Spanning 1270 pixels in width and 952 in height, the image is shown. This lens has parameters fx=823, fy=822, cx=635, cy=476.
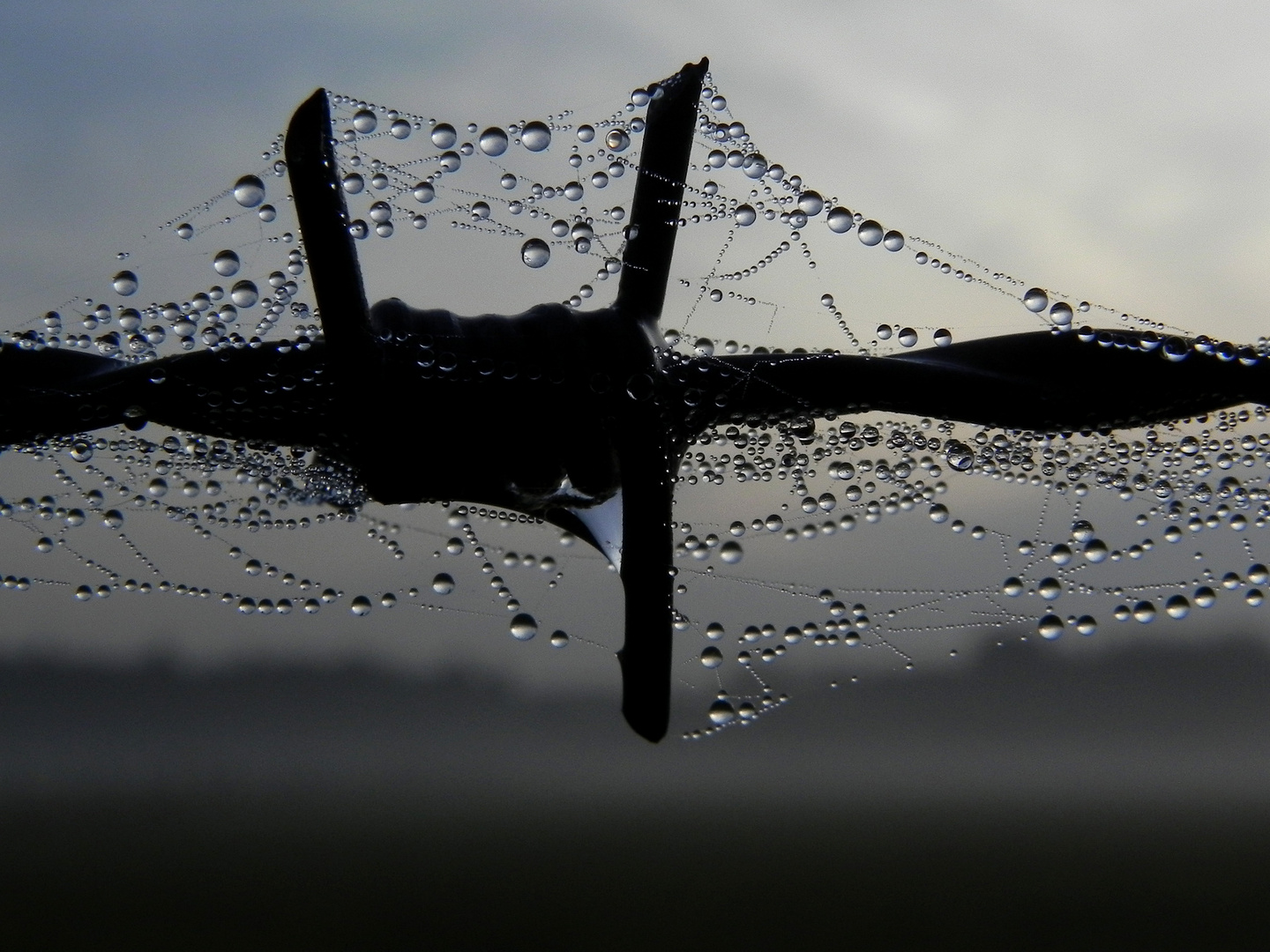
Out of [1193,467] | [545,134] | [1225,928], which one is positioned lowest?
[1225,928]

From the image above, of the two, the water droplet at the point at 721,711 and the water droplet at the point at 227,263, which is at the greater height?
the water droplet at the point at 227,263

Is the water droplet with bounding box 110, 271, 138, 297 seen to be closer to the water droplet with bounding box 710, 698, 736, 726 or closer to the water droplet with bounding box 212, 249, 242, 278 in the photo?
the water droplet with bounding box 212, 249, 242, 278

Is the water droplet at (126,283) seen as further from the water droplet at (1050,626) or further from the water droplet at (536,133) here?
the water droplet at (1050,626)

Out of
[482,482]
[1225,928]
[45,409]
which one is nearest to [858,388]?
[482,482]

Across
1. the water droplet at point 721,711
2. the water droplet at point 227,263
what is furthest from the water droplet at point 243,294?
the water droplet at point 721,711

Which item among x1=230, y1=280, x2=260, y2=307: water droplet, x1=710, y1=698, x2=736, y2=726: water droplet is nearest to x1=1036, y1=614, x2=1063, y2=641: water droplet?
x1=710, y1=698, x2=736, y2=726: water droplet

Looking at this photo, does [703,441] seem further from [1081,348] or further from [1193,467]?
[1193,467]

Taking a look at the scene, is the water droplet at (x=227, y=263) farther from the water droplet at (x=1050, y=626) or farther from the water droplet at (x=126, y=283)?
the water droplet at (x=1050, y=626)
